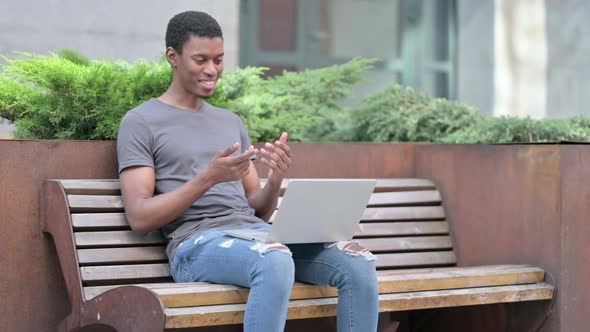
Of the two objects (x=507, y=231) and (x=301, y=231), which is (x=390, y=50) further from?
(x=301, y=231)

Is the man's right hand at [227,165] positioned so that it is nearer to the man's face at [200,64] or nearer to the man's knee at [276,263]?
the man's knee at [276,263]

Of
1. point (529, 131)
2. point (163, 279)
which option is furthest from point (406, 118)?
point (163, 279)

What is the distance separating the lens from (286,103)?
5.91 meters

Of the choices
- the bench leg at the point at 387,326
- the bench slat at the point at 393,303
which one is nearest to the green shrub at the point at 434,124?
the bench slat at the point at 393,303

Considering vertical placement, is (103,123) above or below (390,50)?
below

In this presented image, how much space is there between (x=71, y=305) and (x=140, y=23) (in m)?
3.34

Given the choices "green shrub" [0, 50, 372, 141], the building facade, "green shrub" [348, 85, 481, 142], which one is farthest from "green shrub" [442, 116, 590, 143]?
the building facade

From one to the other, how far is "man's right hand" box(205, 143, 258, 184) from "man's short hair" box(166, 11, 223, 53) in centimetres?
56

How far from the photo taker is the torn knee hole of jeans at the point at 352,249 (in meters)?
3.89

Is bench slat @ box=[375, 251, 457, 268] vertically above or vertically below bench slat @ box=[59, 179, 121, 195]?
below

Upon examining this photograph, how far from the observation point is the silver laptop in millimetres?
3699

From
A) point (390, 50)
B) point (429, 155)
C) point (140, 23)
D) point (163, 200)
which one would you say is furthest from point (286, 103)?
point (390, 50)

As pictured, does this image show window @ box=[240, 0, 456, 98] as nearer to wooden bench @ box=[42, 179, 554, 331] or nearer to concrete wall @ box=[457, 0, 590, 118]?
concrete wall @ box=[457, 0, 590, 118]

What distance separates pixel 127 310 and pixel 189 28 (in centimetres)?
114
